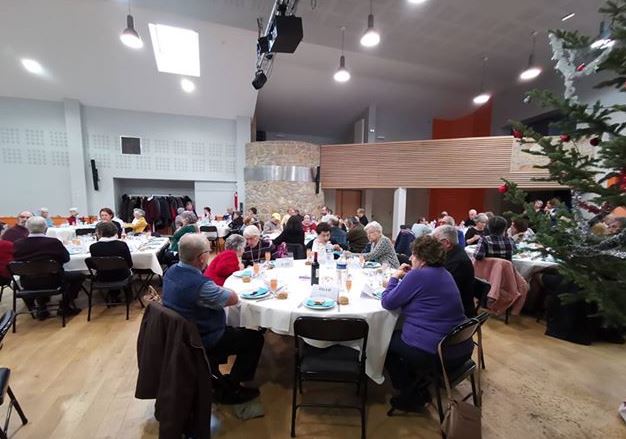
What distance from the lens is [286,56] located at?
813cm

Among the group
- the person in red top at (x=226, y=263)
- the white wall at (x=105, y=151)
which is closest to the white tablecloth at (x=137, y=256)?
the person in red top at (x=226, y=263)

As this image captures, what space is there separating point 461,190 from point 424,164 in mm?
4680

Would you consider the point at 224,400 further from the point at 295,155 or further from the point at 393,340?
the point at 295,155

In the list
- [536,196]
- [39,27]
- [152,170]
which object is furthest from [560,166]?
[536,196]

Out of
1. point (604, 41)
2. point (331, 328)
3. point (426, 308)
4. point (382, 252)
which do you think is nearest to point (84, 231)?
point (382, 252)

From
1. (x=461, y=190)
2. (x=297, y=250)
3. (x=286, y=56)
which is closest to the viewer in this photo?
(x=297, y=250)

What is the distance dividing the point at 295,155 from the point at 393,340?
28.1 ft

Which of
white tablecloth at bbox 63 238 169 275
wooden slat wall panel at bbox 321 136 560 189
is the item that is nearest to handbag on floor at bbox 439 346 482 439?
white tablecloth at bbox 63 238 169 275

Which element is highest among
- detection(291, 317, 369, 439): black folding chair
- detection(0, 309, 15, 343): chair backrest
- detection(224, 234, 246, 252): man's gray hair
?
detection(224, 234, 246, 252): man's gray hair

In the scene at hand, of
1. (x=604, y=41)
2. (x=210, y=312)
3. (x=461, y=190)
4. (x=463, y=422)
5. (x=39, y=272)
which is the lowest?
(x=463, y=422)

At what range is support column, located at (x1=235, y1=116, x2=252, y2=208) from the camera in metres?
10.2

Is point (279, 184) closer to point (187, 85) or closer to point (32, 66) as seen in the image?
point (187, 85)

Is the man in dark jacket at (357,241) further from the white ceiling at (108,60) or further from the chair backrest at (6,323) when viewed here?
the white ceiling at (108,60)

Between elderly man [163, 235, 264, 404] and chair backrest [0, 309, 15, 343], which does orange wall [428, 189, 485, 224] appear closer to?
elderly man [163, 235, 264, 404]
